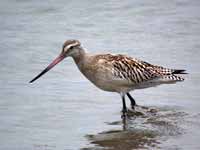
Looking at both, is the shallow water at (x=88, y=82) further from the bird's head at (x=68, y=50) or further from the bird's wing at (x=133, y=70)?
the bird's head at (x=68, y=50)

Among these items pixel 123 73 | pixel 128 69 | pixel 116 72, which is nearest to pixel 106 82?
pixel 116 72

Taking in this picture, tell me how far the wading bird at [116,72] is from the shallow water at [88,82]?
0.33 metres

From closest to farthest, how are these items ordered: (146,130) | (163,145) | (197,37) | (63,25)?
1. (163,145)
2. (146,130)
3. (197,37)
4. (63,25)

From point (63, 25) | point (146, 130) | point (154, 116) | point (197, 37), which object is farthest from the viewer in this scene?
point (63, 25)

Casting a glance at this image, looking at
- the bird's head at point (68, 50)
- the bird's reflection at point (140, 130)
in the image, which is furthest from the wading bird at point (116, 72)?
the bird's reflection at point (140, 130)

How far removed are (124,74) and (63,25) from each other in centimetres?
485

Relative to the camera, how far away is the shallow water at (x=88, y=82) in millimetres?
10492

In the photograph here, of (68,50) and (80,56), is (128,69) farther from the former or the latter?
(68,50)

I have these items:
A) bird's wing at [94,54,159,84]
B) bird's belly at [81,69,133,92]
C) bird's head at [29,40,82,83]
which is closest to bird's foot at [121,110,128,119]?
bird's belly at [81,69,133,92]

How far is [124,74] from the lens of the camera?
12.0 metres

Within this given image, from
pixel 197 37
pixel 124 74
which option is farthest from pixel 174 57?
pixel 124 74

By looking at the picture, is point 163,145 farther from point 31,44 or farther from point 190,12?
point 190,12

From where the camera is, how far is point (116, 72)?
11906 mm

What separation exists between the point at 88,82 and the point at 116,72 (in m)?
1.51
